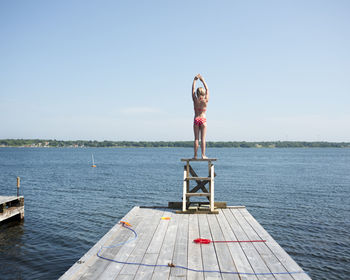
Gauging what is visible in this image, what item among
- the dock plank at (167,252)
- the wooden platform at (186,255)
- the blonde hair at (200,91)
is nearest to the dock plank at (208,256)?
the wooden platform at (186,255)

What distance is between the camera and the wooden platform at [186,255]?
520 cm

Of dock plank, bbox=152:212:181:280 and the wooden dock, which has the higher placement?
dock plank, bbox=152:212:181:280

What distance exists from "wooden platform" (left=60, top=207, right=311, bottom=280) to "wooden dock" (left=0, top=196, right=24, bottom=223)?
933 cm

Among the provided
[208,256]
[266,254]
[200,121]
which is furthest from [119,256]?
[200,121]

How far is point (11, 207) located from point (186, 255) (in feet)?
44.5

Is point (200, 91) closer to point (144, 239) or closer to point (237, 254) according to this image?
point (144, 239)

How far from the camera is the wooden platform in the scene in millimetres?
5199

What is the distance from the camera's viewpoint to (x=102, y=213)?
19.3 m

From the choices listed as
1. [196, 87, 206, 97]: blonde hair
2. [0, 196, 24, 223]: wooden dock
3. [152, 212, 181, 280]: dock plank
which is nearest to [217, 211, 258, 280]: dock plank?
[152, 212, 181, 280]: dock plank

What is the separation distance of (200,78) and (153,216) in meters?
4.97

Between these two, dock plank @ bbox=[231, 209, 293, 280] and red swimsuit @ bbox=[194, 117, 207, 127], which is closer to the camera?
dock plank @ bbox=[231, 209, 293, 280]

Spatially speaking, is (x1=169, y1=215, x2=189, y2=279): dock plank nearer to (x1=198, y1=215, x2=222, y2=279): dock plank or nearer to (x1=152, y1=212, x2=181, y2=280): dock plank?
(x1=152, y1=212, x2=181, y2=280): dock plank

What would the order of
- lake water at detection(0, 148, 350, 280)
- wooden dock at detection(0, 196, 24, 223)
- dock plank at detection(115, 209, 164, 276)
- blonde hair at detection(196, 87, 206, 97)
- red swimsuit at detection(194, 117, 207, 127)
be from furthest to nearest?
wooden dock at detection(0, 196, 24, 223), lake water at detection(0, 148, 350, 280), red swimsuit at detection(194, 117, 207, 127), blonde hair at detection(196, 87, 206, 97), dock plank at detection(115, 209, 164, 276)

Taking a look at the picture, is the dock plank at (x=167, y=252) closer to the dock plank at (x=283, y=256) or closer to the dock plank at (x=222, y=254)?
the dock plank at (x=222, y=254)
